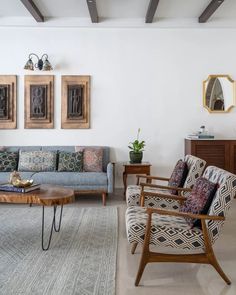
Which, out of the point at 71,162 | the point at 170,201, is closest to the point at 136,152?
Answer: the point at 71,162

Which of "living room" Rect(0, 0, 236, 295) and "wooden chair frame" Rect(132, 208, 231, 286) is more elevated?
"living room" Rect(0, 0, 236, 295)

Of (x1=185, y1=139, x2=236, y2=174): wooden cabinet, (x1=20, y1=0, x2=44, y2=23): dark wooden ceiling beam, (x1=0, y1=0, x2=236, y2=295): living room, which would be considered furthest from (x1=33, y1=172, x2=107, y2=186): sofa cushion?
(x1=20, y1=0, x2=44, y2=23): dark wooden ceiling beam

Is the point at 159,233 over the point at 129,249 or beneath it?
over

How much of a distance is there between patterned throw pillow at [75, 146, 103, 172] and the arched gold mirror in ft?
6.95

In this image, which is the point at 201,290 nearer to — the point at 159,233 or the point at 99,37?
the point at 159,233

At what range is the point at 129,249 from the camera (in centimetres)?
316

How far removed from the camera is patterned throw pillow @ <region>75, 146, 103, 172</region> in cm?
536

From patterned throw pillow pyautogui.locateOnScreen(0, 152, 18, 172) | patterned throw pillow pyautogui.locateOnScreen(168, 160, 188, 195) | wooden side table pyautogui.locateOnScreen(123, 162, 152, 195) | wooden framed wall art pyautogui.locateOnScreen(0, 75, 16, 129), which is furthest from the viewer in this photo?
wooden framed wall art pyautogui.locateOnScreen(0, 75, 16, 129)

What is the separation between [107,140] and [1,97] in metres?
2.03

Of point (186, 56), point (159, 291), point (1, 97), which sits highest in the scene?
point (186, 56)

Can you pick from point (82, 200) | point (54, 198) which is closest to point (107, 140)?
point (82, 200)

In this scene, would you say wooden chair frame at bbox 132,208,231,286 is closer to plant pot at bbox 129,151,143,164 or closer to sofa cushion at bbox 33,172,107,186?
sofa cushion at bbox 33,172,107,186

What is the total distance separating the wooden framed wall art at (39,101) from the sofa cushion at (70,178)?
1.18 meters

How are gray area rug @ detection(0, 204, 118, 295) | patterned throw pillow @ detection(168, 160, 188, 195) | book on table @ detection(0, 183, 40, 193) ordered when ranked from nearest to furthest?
gray area rug @ detection(0, 204, 118, 295) → book on table @ detection(0, 183, 40, 193) → patterned throw pillow @ detection(168, 160, 188, 195)
